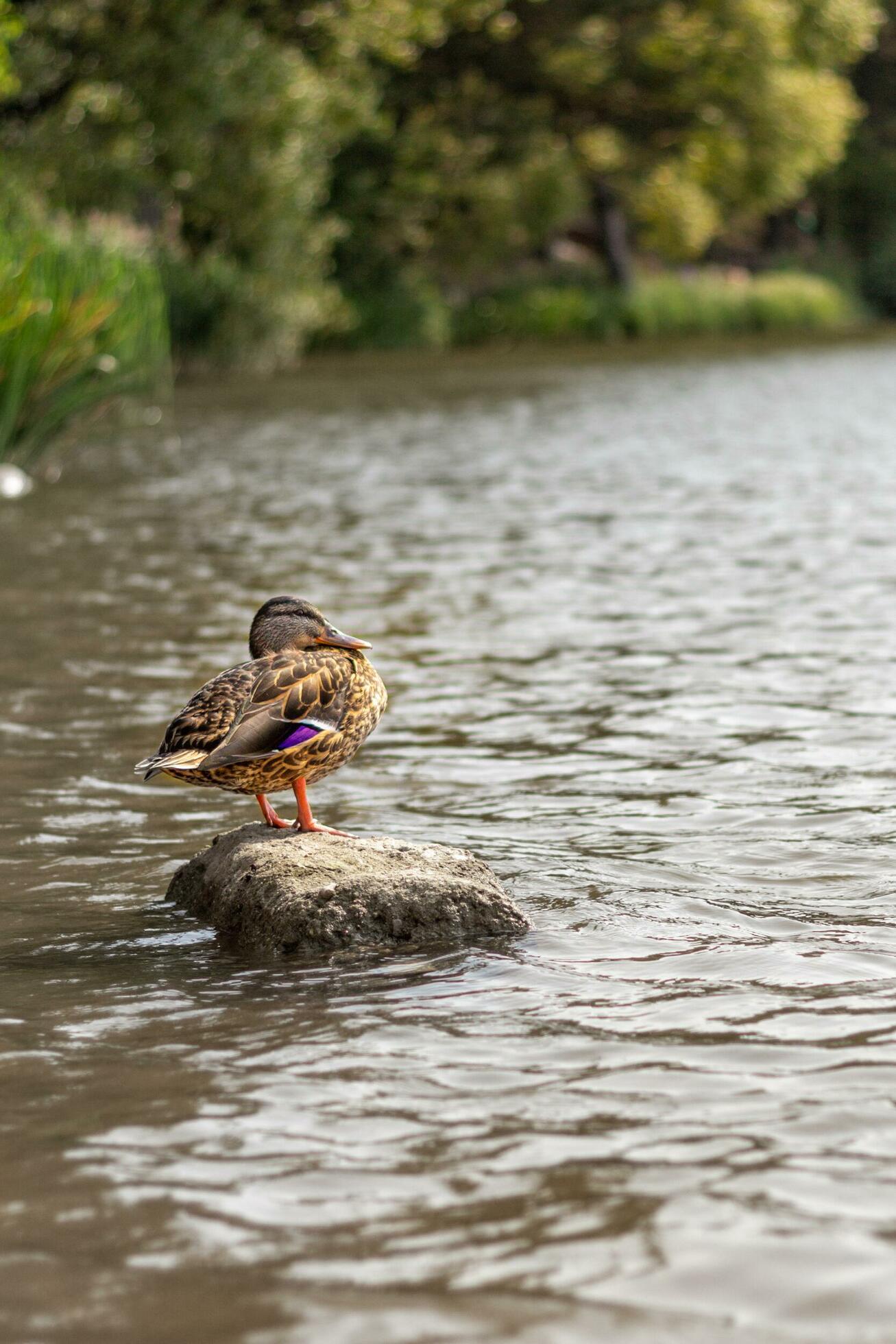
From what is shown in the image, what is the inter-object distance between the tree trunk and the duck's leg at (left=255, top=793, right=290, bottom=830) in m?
49.9

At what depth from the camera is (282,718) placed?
5.96 metres

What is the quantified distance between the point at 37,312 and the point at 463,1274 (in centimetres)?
1182

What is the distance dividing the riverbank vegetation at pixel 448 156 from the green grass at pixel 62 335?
1.01 metres

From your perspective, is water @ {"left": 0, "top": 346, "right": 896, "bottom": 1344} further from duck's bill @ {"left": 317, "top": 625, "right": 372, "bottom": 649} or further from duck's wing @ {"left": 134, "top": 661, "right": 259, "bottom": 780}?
duck's bill @ {"left": 317, "top": 625, "right": 372, "bottom": 649}

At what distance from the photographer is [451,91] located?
49.8 meters

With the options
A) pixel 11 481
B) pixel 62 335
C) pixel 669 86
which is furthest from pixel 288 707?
pixel 669 86

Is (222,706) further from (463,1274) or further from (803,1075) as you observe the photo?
(463,1274)

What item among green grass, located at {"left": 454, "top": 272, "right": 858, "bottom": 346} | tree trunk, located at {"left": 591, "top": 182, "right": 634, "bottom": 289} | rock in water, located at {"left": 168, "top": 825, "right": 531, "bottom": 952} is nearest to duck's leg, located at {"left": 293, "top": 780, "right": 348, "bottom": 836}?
rock in water, located at {"left": 168, "top": 825, "right": 531, "bottom": 952}

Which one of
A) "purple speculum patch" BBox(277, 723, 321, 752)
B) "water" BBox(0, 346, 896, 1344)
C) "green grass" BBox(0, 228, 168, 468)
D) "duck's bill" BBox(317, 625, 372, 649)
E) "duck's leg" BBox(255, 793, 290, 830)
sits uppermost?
"green grass" BBox(0, 228, 168, 468)

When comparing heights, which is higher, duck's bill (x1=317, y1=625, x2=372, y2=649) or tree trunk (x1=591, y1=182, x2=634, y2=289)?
tree trunk (x1=591, y1=182, x2=634, y2=289)

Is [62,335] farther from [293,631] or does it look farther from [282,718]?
[282,718]

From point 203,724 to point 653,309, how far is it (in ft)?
163

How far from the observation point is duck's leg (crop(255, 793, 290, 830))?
248 inches

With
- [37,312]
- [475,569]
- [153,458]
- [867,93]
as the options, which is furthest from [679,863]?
[867,93]
